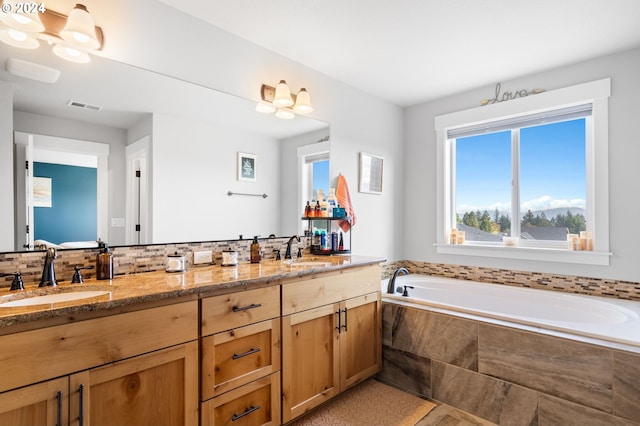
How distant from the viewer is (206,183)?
6.91 ft

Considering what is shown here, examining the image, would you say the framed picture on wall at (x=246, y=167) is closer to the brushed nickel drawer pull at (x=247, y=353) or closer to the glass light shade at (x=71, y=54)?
the glass light shade at (x=71, y=54)

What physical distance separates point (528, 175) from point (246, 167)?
2.50 m

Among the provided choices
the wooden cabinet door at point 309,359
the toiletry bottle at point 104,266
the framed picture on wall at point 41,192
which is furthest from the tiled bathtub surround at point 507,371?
Answer: the framed picture on wall at point 41,192

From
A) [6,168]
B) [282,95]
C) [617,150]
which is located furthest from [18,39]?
[617,150]

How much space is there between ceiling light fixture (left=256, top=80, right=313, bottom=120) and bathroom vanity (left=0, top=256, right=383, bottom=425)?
1.18 m

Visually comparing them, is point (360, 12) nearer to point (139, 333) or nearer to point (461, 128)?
point (461, 128)

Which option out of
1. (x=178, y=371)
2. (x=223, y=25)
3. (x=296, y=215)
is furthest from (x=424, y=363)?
(x=223, y=25)

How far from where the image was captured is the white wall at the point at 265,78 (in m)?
1.80

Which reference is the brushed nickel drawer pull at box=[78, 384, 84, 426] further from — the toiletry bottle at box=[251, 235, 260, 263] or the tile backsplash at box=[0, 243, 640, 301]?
the toiletry bottle at box=[251, 235, 260, 263]

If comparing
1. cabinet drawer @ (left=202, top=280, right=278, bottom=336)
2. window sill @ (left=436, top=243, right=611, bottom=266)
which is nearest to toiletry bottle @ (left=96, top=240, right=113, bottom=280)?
cabinet drawer @ (left=202, top=280, right=278, bottom=336)

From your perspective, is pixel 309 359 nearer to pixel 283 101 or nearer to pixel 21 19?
pixel 283 101

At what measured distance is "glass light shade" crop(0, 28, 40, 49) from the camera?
145 cm

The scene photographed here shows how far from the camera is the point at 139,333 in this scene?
1.26m

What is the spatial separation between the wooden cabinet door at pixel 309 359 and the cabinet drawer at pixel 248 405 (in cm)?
7
